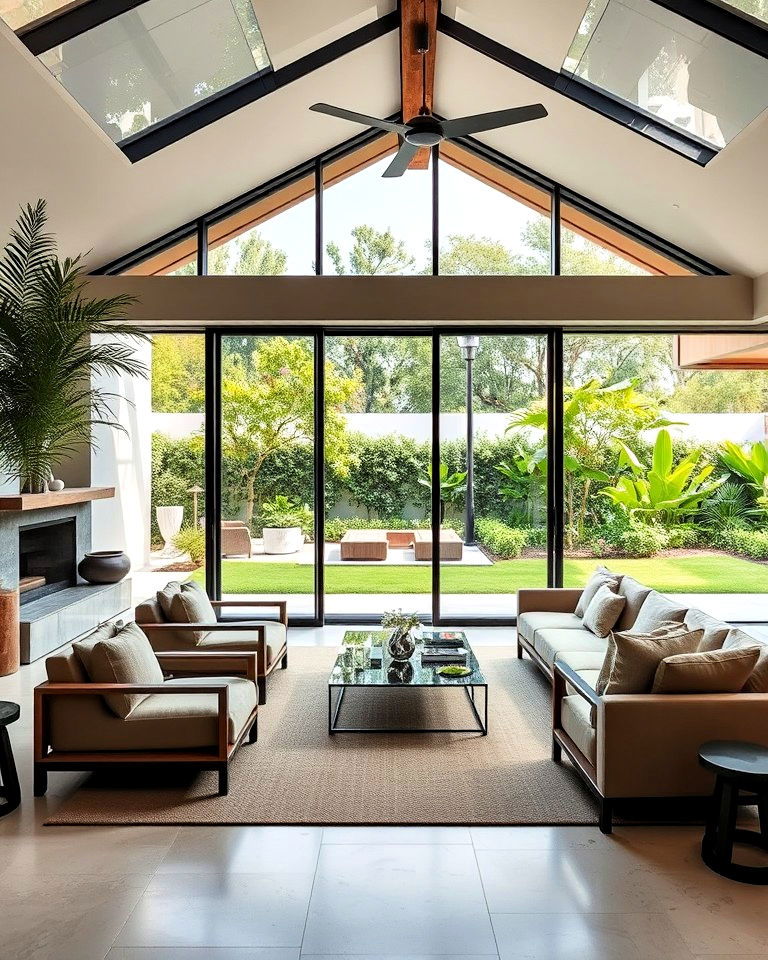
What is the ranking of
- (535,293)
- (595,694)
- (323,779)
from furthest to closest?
(535,293) → (323,779) → (595,694)

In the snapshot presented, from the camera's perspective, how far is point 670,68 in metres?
5.34

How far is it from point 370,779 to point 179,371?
5101 mm

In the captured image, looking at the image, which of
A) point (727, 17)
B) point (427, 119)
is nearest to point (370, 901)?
point (427, 119)

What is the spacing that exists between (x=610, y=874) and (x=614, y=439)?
237 inches

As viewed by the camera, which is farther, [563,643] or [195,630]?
[563,643]

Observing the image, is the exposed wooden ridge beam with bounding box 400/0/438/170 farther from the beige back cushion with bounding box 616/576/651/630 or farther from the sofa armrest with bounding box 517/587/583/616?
the sofa armrest with bounding box 517/587/583/616

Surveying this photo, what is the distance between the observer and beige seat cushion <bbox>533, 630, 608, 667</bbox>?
554 cm

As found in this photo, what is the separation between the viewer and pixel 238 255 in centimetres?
780

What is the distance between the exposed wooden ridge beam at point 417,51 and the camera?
17.5 feet

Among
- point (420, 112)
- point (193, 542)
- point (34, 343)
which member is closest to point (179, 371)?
point (193, 542)

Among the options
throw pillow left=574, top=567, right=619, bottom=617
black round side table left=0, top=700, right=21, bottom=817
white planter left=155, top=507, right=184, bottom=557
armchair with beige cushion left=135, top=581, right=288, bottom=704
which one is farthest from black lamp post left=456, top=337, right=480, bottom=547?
black round side table left=0, top=700, right=21, bottom=817

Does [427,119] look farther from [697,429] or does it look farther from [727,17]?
[697,429]

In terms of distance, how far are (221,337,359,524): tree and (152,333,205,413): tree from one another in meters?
0.28

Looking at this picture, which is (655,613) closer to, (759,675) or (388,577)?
(759,675)
